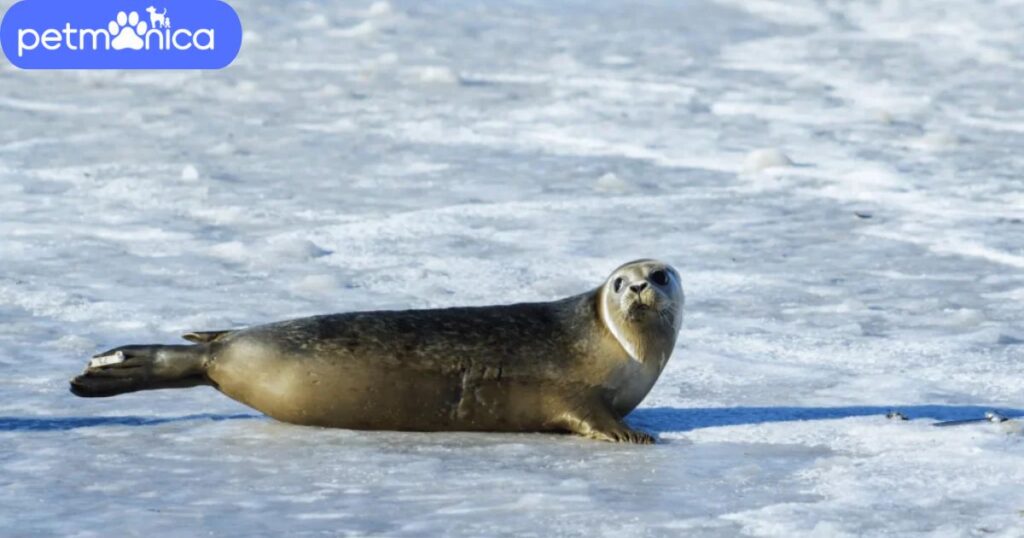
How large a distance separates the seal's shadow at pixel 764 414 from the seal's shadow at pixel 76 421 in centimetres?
99

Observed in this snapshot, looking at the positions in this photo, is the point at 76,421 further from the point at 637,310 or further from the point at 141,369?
the point at 637,310

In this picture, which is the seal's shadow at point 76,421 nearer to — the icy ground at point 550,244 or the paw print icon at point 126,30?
the icy ground at point 550,244

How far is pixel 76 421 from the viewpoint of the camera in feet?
14.7

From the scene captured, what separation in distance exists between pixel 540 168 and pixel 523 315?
4318 mm

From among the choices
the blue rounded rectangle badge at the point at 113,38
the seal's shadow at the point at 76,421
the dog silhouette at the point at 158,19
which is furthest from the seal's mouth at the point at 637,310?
the dog silhouette at the point at 158,19

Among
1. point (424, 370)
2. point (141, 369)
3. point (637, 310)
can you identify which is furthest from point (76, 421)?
point (637, 310)

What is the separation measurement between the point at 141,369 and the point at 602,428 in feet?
3.57

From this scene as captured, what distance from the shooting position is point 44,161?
8875mm

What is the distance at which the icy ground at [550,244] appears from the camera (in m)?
3.83

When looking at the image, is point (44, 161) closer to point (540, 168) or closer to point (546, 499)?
point (540, 168)

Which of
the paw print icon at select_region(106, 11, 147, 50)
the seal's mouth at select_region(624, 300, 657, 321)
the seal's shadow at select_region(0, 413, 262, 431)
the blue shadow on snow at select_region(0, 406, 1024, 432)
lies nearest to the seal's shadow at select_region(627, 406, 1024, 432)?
the blue shadow on snow at select_region(0, 406, 1024, 432)

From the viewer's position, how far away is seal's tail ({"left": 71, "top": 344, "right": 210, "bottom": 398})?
14.8ft

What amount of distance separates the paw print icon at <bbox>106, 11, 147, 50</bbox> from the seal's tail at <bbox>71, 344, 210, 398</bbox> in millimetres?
7951

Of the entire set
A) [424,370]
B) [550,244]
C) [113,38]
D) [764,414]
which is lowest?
[764,414]
